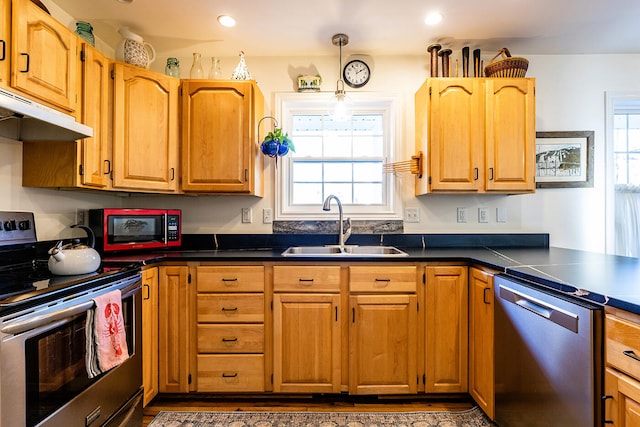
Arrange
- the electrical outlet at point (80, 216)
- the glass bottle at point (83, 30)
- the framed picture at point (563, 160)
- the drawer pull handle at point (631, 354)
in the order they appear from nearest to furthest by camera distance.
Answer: the drawer pull handle at point (631, 354) → the glass bottle at point (83, 30) → the electrical outlet at point (80, 216) → the framed picture at point (563, 160)

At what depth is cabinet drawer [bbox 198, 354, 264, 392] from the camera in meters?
1.92

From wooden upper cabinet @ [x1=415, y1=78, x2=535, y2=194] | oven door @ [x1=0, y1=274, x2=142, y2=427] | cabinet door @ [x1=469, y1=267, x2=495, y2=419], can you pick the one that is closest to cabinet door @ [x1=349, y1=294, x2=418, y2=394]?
cabinet door @ [x1=469, y1=267, x2=495, y2=419]

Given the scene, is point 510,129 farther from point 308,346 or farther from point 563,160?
point 308,346

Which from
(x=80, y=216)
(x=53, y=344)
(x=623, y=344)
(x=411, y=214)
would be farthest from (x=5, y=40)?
(x=623, y=344)

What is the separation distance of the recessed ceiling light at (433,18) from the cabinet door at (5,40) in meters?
2.17

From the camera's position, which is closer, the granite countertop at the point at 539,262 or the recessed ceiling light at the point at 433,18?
the granite countertop at the point at 539,262

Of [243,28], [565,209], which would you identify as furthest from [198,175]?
[565,209]

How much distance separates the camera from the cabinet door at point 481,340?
1.69m

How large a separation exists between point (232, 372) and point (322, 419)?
1.95 feet

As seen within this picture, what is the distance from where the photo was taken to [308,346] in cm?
192

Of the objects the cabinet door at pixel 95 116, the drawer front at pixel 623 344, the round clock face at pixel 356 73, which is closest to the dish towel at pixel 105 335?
the cabinet door at pixel 95 116

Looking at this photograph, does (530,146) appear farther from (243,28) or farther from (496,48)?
(243,28)

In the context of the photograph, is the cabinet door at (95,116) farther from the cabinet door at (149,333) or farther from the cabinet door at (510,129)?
the cabinet door at (510,129)

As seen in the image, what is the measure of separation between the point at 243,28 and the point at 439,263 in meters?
2.02
